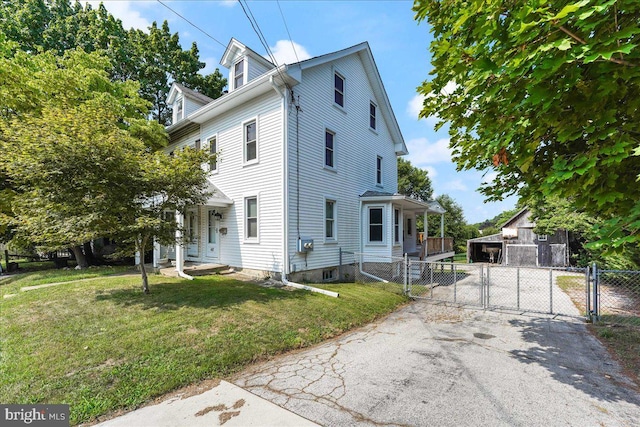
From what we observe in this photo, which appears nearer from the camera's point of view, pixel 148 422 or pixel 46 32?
pixel 148 422

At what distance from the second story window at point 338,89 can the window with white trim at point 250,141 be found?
3.69 m

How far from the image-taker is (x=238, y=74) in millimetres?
11562

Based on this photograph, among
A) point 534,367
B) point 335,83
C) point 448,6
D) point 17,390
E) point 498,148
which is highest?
point 335,83

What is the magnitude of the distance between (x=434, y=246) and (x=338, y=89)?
10131 millimetres

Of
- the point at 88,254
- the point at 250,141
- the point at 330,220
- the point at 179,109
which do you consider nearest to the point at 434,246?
the point at 330,220

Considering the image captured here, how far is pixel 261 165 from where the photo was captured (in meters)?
10.5

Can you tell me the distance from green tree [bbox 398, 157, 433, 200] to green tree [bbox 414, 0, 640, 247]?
108 ft

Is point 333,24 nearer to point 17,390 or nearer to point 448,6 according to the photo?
point 448,6

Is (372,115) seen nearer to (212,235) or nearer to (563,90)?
(212,235)

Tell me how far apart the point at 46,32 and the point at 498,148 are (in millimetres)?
26238

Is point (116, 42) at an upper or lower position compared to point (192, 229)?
upper

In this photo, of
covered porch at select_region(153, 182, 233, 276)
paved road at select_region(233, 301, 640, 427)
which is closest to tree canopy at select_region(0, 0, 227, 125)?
covered porch at select_region(153, 182, 233, 276)

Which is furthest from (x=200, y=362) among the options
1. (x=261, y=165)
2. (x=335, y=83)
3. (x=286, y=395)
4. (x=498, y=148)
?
(x=335, y=83)

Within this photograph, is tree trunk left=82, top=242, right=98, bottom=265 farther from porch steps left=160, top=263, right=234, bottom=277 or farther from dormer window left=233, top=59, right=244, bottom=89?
dormer window left=233, top=59, right=244, bottom=89
